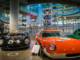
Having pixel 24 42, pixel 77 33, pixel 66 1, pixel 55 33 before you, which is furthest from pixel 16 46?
pixel 66 1

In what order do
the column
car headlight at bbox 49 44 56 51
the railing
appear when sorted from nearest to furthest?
car headlight at bbox 49 44 56 51, the railing, the column

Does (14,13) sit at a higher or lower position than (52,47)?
higher

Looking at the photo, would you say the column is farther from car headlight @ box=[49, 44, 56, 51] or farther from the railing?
car headlight @ box=[49, 44, 56, 51]

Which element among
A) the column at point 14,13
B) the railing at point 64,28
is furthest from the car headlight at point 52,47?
the column at point 14,13

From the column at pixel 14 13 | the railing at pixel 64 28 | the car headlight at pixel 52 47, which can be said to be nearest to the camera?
the car headlight at pixel 52 47

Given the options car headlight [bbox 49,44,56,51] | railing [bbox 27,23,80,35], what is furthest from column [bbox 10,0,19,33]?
car headlight [bbox 49,44,56,51]

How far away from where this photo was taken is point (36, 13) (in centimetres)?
3169

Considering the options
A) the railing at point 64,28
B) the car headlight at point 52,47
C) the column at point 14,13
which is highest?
the column at point 14,13

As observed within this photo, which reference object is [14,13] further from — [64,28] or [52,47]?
[52,47]

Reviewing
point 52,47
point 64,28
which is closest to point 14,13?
point 64,28

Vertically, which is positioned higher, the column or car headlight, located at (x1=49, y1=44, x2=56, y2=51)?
the column

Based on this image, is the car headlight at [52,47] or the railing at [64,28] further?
the railing at [64,28]

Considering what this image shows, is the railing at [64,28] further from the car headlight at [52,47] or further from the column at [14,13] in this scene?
the car headlight at [52,47]

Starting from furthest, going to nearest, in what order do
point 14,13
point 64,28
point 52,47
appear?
1. point 14,13
2. point 64,28
3. point 52,47
